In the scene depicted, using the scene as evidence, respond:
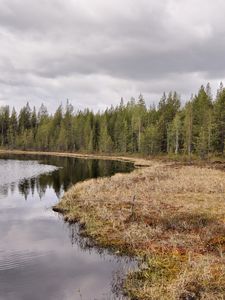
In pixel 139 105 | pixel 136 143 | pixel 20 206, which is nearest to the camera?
pixel 20 206

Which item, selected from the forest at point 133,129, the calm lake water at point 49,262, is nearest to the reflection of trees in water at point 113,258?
the calm lake water at point 49,262

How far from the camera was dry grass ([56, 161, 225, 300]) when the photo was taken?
1220 cm

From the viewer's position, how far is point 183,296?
450 inches

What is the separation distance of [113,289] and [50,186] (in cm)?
2825

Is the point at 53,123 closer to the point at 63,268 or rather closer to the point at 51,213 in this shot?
the point at 51,213

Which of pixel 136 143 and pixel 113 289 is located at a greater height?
pixel 136 143


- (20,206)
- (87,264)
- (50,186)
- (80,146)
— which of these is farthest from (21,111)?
(87,264)

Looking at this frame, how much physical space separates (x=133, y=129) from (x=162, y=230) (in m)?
96.9

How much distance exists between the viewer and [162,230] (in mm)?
18297

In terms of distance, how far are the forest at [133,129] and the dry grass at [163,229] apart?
163ft

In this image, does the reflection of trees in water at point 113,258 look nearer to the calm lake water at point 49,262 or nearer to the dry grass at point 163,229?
→ the calm lake water at point 49,262

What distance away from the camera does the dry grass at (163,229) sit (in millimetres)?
12195

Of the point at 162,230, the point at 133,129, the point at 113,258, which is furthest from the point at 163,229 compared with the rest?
the point at 133,129

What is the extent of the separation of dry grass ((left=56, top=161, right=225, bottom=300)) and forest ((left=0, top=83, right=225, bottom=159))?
163 ft
